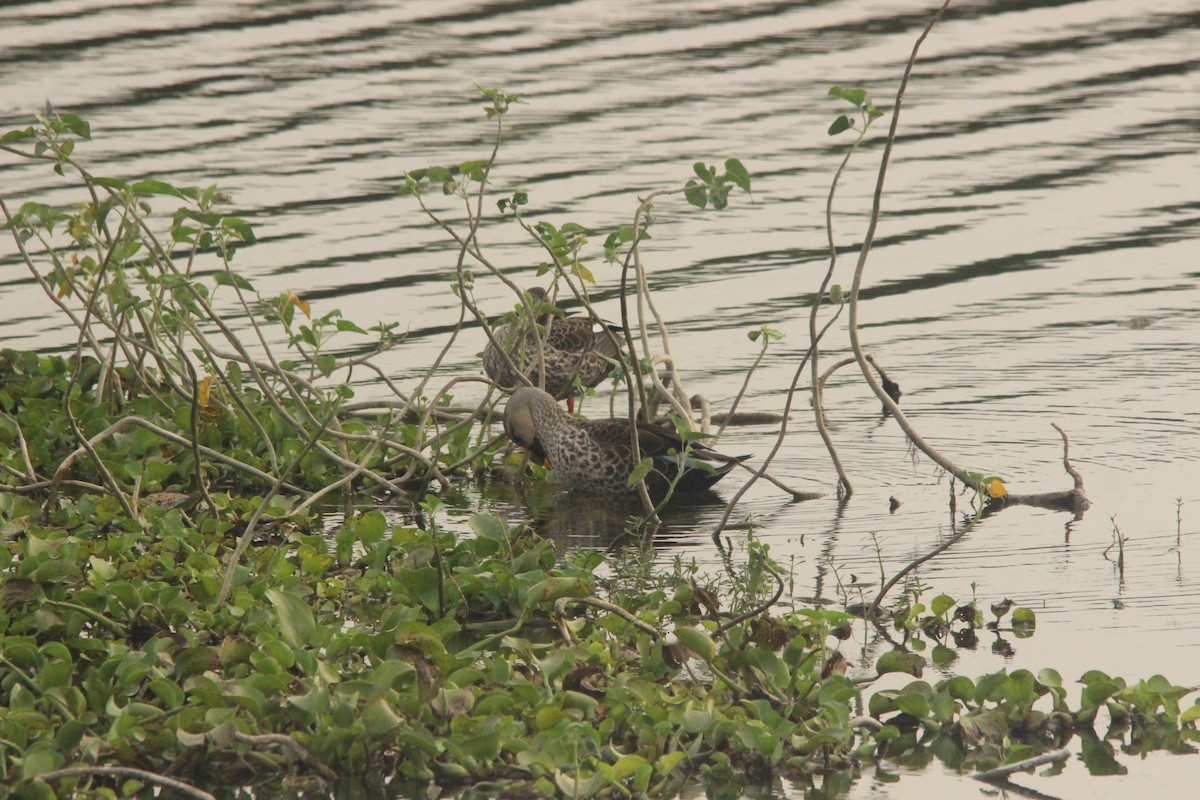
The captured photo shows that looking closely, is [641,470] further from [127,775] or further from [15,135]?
[127,775]

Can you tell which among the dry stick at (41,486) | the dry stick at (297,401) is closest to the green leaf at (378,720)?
the dry stick at (297,401)

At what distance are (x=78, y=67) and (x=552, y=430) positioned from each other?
13.3 m

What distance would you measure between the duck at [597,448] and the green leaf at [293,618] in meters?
2.72

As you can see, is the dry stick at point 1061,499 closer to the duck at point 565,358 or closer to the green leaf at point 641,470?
the green leaf at point 641,470

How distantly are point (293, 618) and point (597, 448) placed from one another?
3028 mm

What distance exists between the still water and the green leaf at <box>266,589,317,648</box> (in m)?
1.80

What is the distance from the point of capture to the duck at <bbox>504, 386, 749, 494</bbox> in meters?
8.46

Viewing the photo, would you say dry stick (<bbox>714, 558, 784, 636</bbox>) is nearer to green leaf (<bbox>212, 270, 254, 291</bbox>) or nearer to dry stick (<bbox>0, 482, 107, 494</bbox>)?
green leaf (<bbox>212, 270, 254, 291</bbox>)

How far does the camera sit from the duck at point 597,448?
8.46 m

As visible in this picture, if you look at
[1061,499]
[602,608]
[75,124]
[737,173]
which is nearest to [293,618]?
[602,608]

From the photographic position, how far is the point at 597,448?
859cm

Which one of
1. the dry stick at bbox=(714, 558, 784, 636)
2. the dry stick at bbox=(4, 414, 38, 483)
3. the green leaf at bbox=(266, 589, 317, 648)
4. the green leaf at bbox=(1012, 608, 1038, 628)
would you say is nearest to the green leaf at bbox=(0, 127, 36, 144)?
the dry stick at bbox=(4, 414, 38, 483)

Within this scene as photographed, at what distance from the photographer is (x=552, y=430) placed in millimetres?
8734

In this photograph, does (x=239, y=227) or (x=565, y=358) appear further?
(x=565, y=358)
